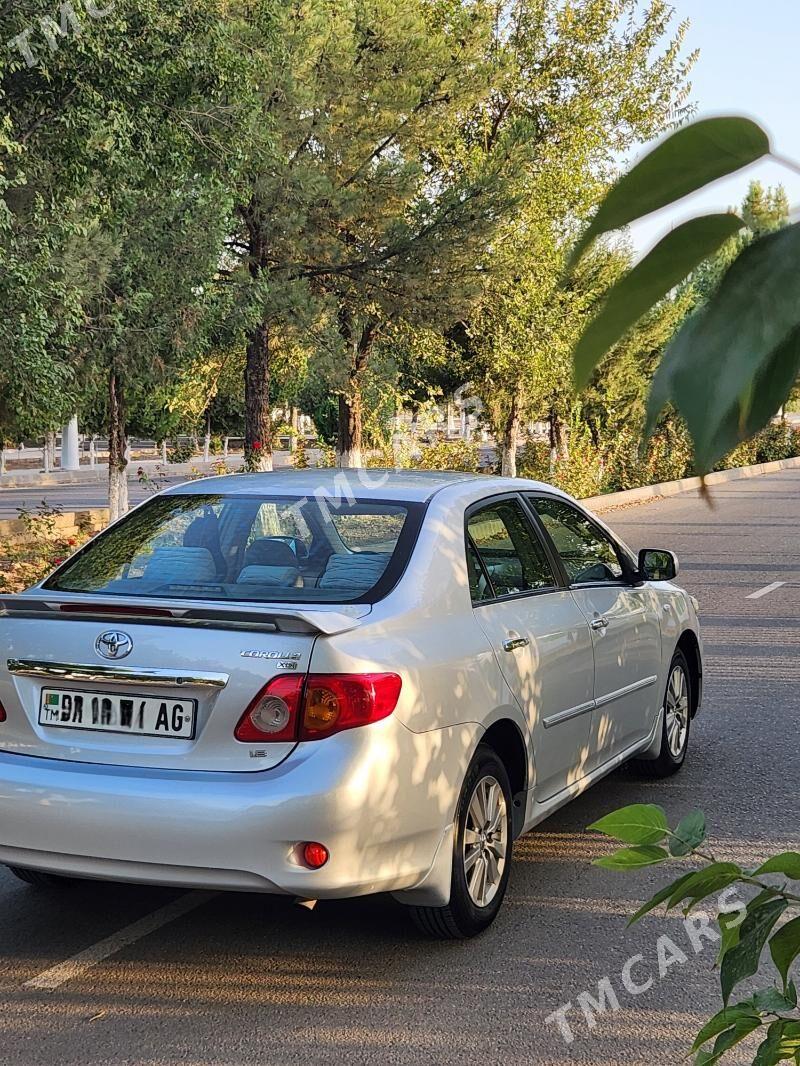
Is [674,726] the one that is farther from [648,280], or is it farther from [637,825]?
[648,280]

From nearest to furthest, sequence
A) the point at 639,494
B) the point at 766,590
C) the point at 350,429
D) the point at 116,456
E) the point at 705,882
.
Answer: the point at 705,882
the point at 766,590
the point at 116,456
the point at 350,429
the point at 639,494

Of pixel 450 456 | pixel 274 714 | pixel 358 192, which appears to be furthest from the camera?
pixel 450 456

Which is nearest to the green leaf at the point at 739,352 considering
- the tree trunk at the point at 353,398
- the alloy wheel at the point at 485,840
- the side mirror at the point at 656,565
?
the alloy wheel at the point at 485,840

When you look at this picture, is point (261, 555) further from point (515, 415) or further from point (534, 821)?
point (515, 415)

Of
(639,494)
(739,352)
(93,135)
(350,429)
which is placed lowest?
(639,494)

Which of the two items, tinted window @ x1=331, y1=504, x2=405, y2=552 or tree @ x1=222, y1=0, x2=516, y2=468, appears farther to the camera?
tree @ x1=222, y1=0, x2=516, y2=468

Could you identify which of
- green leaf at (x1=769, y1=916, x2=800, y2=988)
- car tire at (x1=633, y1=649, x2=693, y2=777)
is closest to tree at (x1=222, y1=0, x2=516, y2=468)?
car tire at (x1=633, y1=649, x2=693, y2=777)

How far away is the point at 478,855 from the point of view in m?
4.78

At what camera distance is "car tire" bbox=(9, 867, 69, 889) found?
17.2 feet

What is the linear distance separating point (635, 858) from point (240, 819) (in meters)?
2.62

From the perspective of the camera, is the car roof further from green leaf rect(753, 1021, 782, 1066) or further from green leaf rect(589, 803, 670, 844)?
green leaf rect(753, 1021, 782, 1066)

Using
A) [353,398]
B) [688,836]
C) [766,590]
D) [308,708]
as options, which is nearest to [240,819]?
[308,708]

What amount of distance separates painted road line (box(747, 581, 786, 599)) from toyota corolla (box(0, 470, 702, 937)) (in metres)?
9.34

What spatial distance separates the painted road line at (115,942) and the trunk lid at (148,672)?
702 millimetres
